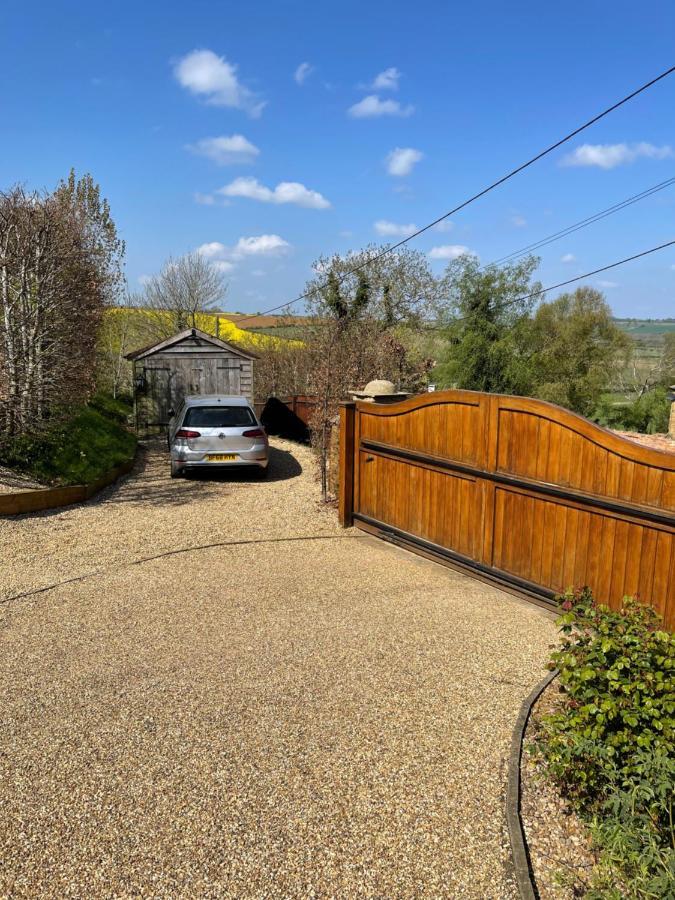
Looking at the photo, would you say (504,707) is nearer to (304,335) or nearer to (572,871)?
(572,871)

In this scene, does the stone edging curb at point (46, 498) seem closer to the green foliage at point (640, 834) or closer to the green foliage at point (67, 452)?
the green foliage at point (67, 452)

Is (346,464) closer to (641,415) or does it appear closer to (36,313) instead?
(36,313)

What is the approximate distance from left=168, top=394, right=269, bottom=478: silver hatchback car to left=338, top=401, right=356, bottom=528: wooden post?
2840 mm

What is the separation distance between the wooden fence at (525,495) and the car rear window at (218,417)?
3.55 metres

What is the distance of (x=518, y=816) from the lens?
269 cm

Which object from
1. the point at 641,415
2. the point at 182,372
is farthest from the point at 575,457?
the point at 641,415

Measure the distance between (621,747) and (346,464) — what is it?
221 inches

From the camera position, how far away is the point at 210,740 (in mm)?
3270

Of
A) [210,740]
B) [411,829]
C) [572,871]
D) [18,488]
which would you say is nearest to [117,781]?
[210,740]

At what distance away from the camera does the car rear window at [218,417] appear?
10398 millimetres

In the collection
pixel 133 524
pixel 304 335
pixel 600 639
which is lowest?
pixel 133 524

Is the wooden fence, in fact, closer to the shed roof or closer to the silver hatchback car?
the silver hatchback car

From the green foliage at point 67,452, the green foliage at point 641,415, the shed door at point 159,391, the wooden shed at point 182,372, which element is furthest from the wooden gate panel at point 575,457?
the green foliage at point 641,415

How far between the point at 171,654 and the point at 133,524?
404cm
